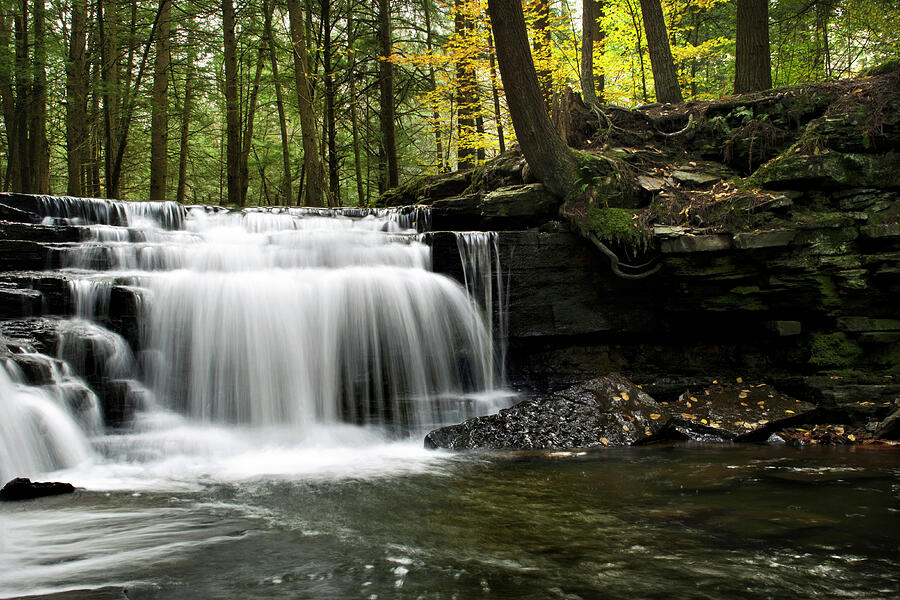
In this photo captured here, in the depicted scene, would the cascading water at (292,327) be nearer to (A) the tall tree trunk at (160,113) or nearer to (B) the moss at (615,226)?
(B) the moss at (615,226)

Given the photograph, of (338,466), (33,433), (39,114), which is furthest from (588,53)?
(39,114)

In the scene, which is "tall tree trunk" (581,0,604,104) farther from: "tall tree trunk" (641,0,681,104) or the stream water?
the stream water

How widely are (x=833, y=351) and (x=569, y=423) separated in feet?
13.0

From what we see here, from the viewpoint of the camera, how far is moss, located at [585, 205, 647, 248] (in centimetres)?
812

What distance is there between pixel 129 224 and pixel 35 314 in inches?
144

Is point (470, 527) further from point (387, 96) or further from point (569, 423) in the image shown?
point (387, 96)

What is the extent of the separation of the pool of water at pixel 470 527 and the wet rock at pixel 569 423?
59 cm

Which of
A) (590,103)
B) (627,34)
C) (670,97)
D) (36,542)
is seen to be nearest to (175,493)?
(36,542)

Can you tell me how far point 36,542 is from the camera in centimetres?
366

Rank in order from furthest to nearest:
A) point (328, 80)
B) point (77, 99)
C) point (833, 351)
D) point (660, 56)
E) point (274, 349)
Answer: point (328, 80)
point (77, 99)
point (660, 56)
point (833, 351)
point (274, 349)

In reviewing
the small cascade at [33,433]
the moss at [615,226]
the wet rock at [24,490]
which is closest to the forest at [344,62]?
the moss at [615,226]

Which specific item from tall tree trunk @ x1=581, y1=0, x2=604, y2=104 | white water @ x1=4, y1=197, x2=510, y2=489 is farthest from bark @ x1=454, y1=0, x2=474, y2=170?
white water @ x1=4, y1=197, x2=510, y2=489

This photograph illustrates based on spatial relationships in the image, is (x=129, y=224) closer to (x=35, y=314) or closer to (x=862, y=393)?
(x=35, y=314)

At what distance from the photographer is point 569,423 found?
6.90 m
